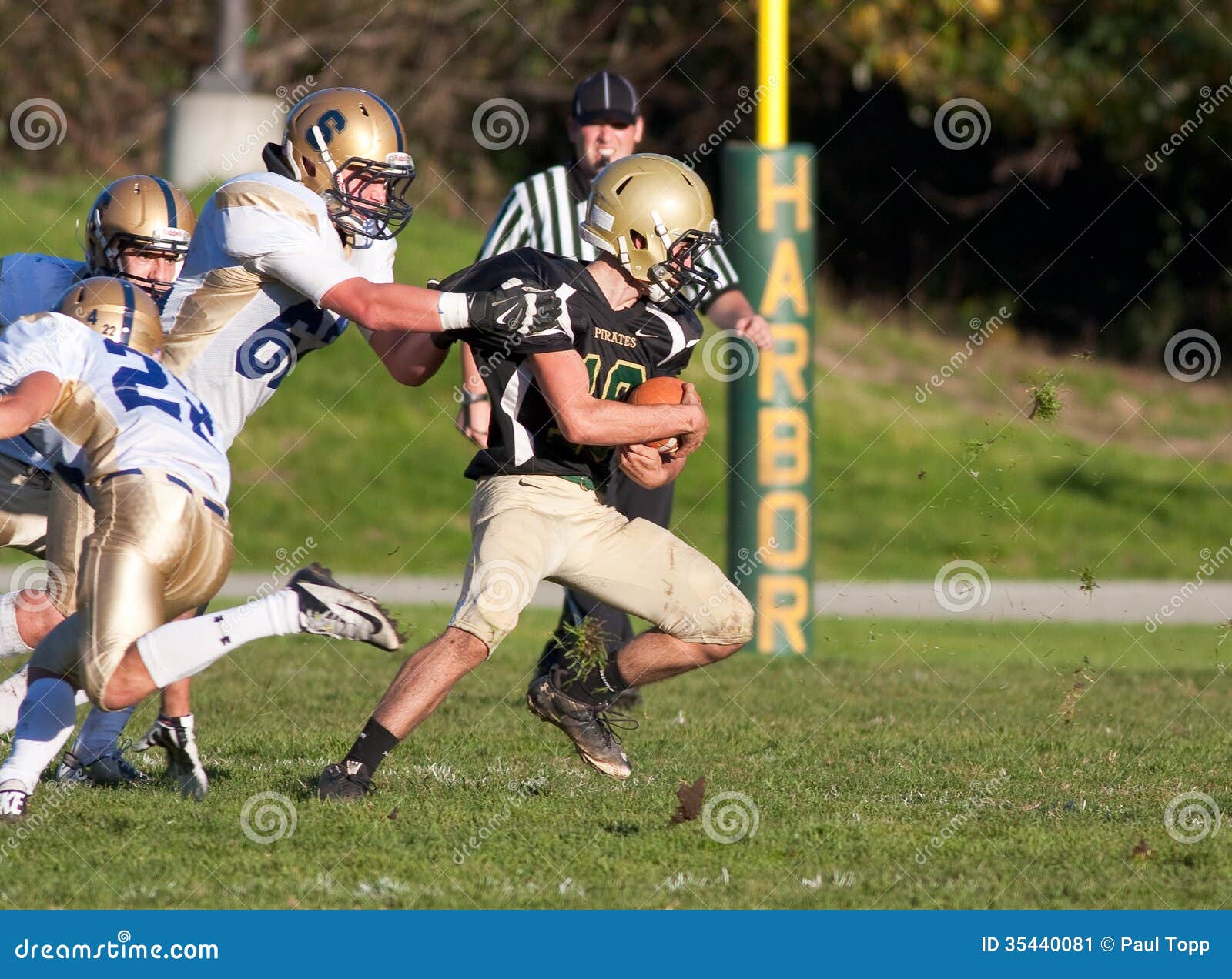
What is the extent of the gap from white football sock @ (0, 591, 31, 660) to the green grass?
49 centimetres

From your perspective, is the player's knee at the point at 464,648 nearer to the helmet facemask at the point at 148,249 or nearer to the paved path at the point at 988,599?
the helmet facemask at the point at 148,249

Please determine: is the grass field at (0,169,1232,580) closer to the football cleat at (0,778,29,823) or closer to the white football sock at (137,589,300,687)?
the football cleat at (0,778,29,823)

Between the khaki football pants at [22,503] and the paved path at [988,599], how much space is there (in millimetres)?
4939

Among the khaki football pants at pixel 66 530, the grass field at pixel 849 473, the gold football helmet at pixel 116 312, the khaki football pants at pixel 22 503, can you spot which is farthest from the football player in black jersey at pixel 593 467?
the grass field at pixel 849 473

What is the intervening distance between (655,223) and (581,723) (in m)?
1.56

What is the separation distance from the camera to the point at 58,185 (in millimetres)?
17078

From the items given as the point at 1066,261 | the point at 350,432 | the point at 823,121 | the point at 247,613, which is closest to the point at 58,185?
the point at 350,432

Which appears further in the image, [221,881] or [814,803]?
[814,803]

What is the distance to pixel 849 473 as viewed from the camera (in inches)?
602

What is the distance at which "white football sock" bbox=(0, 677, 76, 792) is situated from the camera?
469 cm

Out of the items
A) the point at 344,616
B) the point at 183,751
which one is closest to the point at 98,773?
the point at 183,751

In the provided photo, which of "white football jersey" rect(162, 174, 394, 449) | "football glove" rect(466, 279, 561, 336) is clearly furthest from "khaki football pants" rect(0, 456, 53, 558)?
"football glove" rect(466, 279, 561, 336)

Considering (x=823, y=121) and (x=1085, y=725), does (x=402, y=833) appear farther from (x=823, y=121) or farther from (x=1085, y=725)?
(x=823, y=121)

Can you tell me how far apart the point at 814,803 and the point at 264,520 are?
30.4 feet
